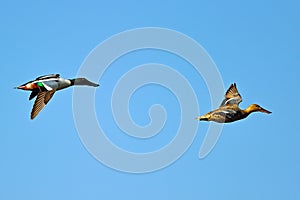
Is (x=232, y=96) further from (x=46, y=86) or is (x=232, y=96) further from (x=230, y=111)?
(x=46, y=86)

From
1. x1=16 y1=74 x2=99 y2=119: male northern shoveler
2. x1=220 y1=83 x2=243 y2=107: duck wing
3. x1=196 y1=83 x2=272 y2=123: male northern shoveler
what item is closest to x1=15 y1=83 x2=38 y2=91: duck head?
x1=16 y1=74 x2=99 y2=119: male northern shoveler

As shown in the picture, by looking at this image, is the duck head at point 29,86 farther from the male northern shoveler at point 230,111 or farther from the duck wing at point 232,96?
the duck wing at point 232,96

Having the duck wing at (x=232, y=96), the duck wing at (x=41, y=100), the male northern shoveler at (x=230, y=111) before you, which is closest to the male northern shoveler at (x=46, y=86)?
the duck wing at (x=41, y=100)

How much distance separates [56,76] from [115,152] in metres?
3.66

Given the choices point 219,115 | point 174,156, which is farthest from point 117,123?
point 219,115

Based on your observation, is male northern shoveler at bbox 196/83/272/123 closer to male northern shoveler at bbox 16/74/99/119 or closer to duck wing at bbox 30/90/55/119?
male northern shoveler at bbox 16/74/99/119

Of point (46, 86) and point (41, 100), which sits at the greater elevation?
point (46, 86)

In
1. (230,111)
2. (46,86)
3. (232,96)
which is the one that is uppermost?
(232,96)

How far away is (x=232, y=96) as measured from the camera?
29375mm

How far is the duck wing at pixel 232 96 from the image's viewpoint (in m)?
28.7

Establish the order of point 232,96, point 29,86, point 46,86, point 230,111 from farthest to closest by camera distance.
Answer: point 232,96 → point 230,111 → point 46,86 → point 29,86

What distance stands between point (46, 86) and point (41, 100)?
19.8 inches

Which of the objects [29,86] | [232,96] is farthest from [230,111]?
[29,86]

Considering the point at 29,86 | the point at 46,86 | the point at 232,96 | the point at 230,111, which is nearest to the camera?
the point at 29,86
